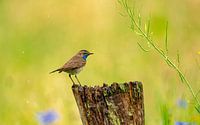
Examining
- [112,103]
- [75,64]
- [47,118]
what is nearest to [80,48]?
[47,118]

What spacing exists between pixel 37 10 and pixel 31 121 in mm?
6549

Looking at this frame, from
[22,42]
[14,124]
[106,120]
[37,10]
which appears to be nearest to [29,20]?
[37,10]

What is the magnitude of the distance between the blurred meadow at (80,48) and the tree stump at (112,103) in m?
1.54

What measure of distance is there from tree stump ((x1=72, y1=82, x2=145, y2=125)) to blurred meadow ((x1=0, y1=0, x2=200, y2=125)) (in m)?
1.54

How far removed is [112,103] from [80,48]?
24.2 feet

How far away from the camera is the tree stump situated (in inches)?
260

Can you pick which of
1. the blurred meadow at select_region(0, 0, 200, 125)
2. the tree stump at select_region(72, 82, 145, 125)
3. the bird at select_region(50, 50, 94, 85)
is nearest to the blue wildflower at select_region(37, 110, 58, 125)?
the blurred meadow at select_region(0, 0, 200, 125)

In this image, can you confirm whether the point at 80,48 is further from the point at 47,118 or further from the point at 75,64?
the point at 75,64

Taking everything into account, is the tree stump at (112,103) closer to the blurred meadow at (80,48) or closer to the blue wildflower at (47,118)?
the blurred meadow at (80,48)

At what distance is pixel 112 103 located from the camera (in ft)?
21.6

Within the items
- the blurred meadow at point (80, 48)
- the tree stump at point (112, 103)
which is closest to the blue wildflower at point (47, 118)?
the blurred meadow at point (80, 48)

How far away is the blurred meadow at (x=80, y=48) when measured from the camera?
10594mm

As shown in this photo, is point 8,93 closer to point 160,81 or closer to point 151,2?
point 160,81

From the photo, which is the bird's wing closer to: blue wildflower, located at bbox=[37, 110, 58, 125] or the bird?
the bird
